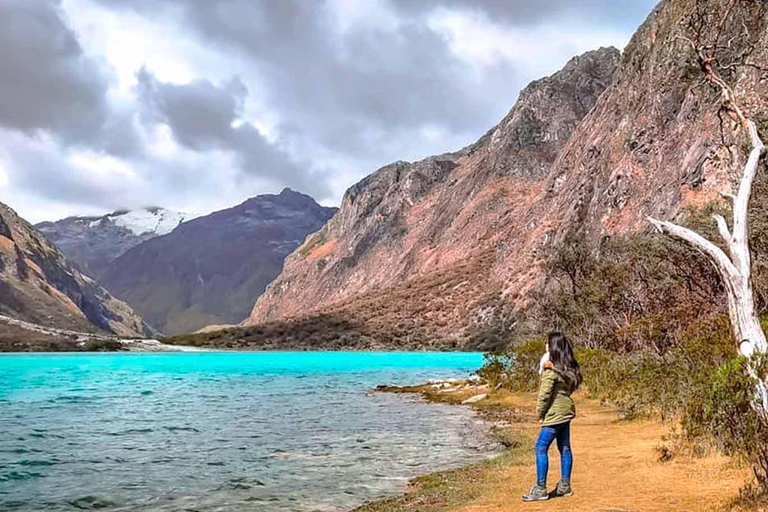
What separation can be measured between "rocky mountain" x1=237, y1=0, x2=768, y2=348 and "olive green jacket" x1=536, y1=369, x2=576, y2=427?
18343 mm

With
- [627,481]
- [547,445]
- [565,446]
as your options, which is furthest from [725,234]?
[627,481]

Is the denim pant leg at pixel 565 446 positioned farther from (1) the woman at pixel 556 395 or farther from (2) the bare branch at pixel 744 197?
(2) the bare branch at pixel 744 197

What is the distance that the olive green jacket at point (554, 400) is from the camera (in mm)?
11133

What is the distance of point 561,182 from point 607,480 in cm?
12578

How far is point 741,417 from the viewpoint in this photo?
11688 mm

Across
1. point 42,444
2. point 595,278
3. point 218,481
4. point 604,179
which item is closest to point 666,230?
point 218,481

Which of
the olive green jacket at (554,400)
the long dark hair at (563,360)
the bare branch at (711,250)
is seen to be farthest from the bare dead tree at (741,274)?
the olive green jacket at (554,400)

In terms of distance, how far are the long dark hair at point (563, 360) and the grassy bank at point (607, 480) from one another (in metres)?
2.11

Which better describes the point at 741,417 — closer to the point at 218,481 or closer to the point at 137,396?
the point at 218,481

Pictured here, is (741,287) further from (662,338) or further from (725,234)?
(662,338)

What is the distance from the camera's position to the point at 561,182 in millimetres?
133125

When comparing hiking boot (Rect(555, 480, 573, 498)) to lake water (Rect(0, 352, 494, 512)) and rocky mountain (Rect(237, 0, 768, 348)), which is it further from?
rocky mountain (Rect(237, 0, 768, 348))

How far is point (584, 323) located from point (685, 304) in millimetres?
16221

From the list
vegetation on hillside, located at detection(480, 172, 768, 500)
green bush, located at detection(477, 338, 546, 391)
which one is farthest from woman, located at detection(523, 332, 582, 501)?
green bush, located at detection(477, 338, 546, 391)
